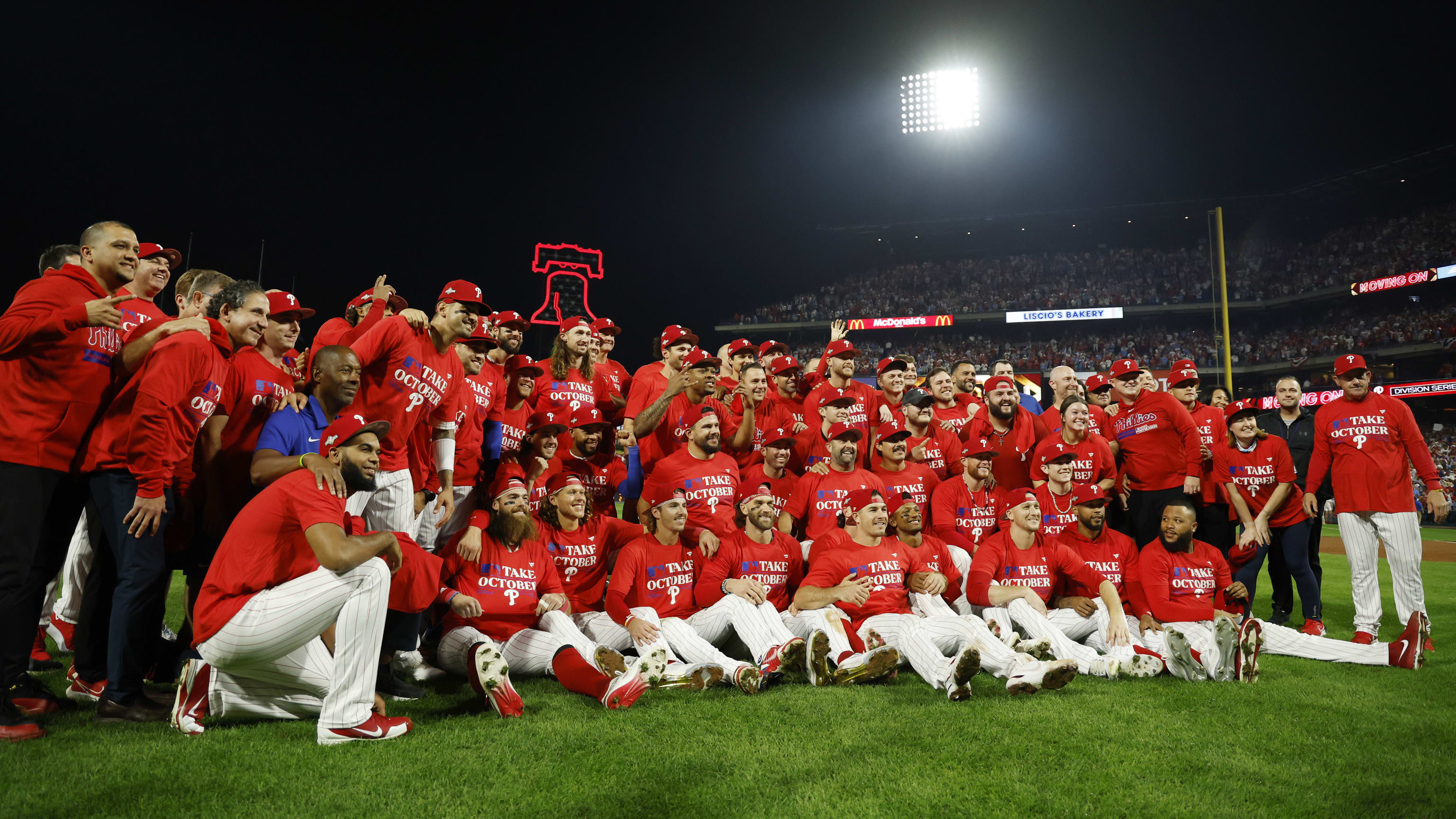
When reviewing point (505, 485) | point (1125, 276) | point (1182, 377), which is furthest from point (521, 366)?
point (1125, 276)

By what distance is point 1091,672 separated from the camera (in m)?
5.16

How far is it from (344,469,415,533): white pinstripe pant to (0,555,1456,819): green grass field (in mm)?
1157

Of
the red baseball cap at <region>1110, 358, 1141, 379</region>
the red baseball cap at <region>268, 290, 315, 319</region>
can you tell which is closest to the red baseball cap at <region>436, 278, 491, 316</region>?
the red baseball cap at <region>268, 290, 315, 319</region>

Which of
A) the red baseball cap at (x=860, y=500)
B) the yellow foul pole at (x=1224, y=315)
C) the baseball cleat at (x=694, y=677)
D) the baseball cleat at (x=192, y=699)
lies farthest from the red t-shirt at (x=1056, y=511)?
the yellow foul pole at (x=1224, y=315)

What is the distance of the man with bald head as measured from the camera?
3.56 m

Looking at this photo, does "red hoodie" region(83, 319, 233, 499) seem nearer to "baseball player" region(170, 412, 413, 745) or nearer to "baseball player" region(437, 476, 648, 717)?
"baseball player" region(170, 412, 413, 745)

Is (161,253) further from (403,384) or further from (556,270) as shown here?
(556,270)

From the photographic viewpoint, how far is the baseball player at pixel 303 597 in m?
3.54

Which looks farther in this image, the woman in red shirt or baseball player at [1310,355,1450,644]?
the woman in red shirt

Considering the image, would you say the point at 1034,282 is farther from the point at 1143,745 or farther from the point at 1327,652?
the point at 1143,745

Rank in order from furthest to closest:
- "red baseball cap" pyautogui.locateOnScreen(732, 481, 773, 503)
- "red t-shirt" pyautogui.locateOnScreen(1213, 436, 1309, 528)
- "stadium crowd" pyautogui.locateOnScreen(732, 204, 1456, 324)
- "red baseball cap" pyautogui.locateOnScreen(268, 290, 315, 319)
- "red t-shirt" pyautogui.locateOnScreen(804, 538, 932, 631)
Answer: "stadium crowd" pyautogui.locateOnScreen(732, 204, 1456, 324) → "red t-shirt" pyautogui.locateOnScreen(1213, 436, 1309, 528) → "red baseball cap" pyautogui.locateOnScreen(732, 481, 773, 503) → "red t-shirt" pyautogui.locateOnScreen(804, 538, 932, 631) → "red baseball cap" pyautogui.locateOnScreen(268, 290, 315, 319)

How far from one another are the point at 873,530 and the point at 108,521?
4.64 m

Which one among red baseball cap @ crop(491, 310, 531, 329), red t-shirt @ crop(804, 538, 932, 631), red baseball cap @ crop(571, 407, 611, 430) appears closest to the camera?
red t-shirt @ crop(804, 538, 932, 631)

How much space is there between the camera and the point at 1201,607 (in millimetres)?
5680
